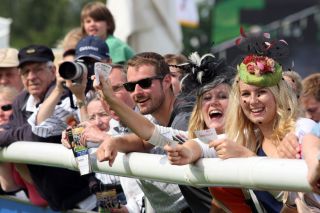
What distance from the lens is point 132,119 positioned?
244 inches

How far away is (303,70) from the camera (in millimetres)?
23203

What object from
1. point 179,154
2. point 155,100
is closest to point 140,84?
point 155,100

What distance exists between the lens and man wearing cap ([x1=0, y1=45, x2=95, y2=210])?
757 cm

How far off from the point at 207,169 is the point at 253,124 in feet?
Result: 2.59

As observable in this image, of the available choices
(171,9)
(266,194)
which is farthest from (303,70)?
(266,194)

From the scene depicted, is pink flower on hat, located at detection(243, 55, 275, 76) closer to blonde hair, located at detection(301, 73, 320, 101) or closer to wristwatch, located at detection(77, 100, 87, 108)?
wristwatch, located at detection(77, 100, 87, 108)

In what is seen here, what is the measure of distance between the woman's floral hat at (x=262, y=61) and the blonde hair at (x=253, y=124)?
0.06m

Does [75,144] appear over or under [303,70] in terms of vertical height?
over

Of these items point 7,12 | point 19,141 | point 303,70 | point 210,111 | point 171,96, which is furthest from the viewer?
point 7,12

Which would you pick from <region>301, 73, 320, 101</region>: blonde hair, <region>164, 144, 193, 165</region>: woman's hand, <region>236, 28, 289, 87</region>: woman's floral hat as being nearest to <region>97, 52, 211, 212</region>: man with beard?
<region>236, 28, 289, 87</region>: woman's floral hat

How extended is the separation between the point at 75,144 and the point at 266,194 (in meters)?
1.33

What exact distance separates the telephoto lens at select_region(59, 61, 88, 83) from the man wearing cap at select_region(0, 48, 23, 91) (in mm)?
2421

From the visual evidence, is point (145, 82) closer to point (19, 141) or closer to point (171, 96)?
point (171, 96)

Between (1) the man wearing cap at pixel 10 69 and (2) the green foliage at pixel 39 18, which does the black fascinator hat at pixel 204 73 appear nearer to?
(1) the man wearing cap at pixel 10 69
